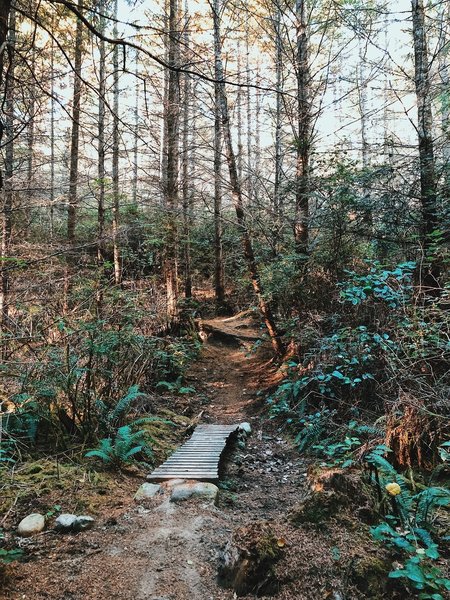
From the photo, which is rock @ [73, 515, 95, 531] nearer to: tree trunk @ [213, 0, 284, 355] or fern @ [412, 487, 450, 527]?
fern @ [412, 487, 450, 527]

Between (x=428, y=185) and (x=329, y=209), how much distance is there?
1.88 m

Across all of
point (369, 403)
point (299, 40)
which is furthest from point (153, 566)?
point (299, 40)

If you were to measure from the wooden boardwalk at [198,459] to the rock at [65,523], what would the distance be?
3.67ft

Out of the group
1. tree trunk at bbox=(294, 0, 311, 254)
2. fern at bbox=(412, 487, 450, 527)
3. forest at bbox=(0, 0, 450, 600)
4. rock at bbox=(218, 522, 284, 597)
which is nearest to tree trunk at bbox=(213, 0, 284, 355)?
forest at bbox=(0, 0, 450, 600)

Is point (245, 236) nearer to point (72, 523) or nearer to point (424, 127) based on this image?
point (424, 127)

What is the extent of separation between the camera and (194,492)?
4004 mm

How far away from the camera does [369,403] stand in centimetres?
571

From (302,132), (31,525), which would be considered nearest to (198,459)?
(31,525)

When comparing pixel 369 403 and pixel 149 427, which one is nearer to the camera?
pixel 369 403

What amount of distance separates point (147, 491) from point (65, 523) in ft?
2.90

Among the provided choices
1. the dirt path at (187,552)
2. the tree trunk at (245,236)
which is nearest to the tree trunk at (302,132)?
the tree trunk at (245,236)

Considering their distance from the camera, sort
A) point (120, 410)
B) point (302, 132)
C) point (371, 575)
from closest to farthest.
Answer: point (371, 575) → point (120, 410) → point (302, 132)

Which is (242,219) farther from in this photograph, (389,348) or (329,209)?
(389,348)

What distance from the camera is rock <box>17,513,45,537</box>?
3305 mm
